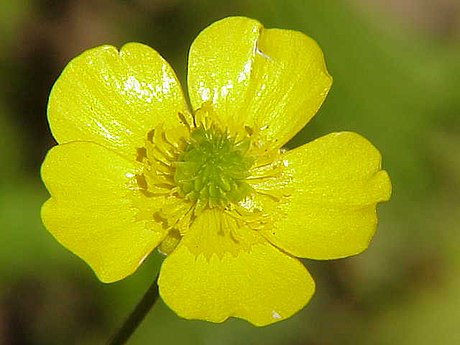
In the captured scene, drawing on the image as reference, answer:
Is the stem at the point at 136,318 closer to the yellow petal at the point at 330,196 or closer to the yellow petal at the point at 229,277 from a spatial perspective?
the yellow petal at the point at 229,277

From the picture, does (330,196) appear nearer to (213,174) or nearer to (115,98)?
(213,174)


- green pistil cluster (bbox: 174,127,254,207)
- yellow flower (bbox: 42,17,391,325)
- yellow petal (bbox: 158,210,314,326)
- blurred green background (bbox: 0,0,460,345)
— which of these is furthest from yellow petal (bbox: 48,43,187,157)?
blurred green background (bbox: 0,0,460,345)

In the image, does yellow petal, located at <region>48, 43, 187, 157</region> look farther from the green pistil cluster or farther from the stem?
the stem

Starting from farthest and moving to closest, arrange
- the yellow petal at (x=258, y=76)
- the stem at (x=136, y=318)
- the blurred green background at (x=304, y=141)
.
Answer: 1. the blurred green background at (x=304, y=141)
2. the yellow petal at (x=258, y=76)
3. the stem at (x=136, y=318)

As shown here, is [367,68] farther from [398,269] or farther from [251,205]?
[251,205]

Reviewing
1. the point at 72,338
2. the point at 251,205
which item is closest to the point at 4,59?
the point at 72,338

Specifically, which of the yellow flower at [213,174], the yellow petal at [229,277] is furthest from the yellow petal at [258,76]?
the yellow petal at [229,277]

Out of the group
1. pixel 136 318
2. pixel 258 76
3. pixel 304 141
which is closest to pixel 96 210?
pixel 136 318
